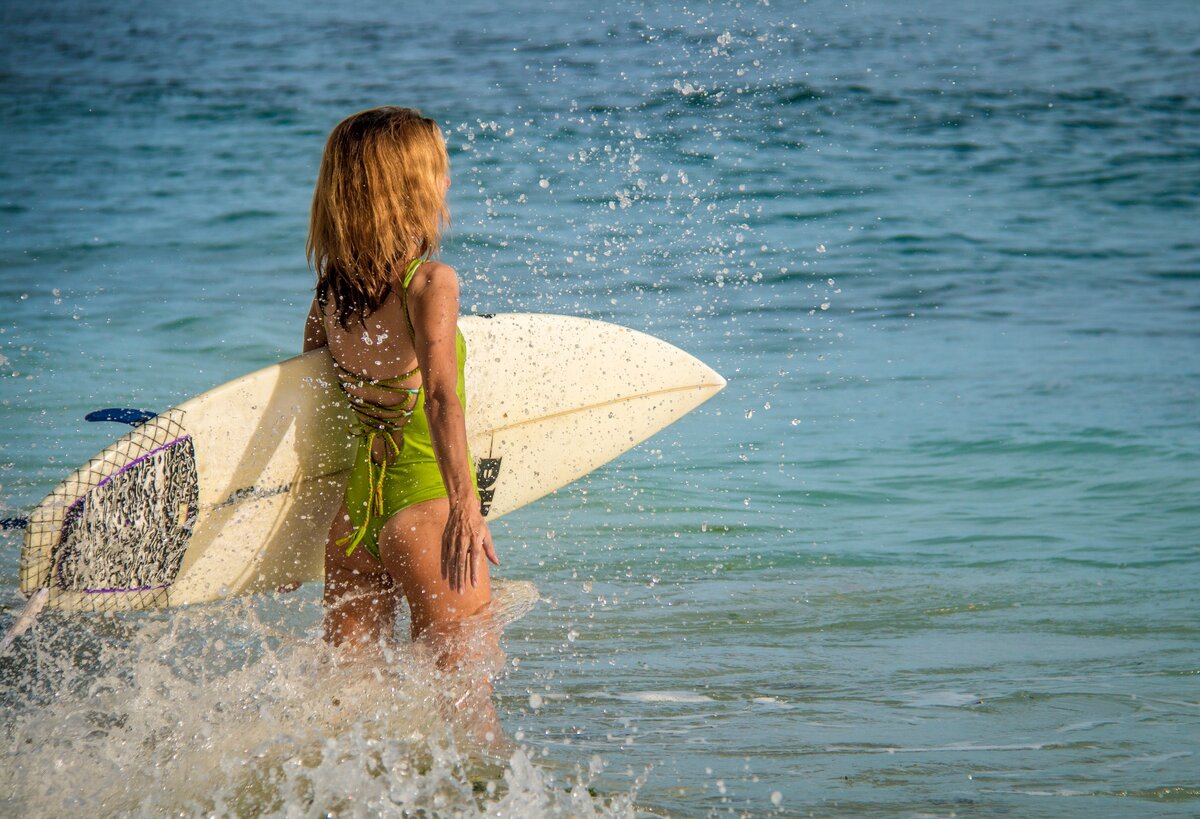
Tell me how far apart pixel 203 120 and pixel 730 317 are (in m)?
15.6

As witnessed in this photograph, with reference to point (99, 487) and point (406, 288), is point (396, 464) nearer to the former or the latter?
point (406, 288)

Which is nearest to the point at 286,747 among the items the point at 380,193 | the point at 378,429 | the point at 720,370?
the point at 378,429

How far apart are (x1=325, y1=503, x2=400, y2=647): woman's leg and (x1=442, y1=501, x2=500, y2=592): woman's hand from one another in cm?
35

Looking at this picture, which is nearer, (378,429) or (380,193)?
(380,193)

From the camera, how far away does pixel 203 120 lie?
24938 mm

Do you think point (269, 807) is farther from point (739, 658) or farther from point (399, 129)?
point (739, 658)

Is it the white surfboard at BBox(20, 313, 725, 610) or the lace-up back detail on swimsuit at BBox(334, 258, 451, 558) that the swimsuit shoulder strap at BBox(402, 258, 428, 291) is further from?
the white surfboard at BBox(20, 313, 725, 610)

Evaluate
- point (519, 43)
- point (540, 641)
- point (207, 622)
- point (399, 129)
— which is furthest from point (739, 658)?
point (519, 43)

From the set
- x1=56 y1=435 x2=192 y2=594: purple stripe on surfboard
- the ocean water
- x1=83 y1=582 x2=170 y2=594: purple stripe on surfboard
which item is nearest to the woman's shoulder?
the ocean water

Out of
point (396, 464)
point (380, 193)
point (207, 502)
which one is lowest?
point (207, 502)

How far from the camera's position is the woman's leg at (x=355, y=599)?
3.35 m

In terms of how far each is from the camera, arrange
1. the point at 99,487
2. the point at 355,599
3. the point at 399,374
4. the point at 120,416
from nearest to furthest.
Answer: the point at 399,374, the point at 355,599, the point at 120,416, the point at 99,487

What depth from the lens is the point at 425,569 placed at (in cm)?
310

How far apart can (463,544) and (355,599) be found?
0.52 meters
